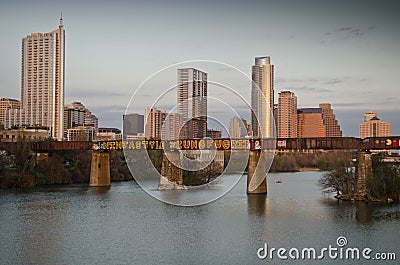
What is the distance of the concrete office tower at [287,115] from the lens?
15350 centimetres

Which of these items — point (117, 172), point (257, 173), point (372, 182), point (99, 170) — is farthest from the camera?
point (117, 172)

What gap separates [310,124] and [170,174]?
10161 centimetres

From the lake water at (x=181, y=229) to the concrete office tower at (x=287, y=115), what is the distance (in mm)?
96416

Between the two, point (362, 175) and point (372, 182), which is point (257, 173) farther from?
point (372, 182)

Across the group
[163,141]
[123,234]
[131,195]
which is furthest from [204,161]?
[123,234]

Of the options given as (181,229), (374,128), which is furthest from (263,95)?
(181,229)

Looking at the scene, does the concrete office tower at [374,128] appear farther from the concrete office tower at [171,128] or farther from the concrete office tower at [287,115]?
the concrete office tower at [171,128]

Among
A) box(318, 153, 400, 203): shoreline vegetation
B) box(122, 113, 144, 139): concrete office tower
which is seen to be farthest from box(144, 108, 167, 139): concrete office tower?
box(318, 153, 400, 203): shoreline vegetation

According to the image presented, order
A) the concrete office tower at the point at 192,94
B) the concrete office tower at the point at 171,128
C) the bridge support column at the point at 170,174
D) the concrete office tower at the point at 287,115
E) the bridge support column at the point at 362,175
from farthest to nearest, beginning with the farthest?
the concrete office tower at the point at 287,115
the bridge support column at the point at 170,174
the concrete office tower at the point at 171,128
the concrete office tower at the point at 192,94
the bridge support column at the point at 362,175

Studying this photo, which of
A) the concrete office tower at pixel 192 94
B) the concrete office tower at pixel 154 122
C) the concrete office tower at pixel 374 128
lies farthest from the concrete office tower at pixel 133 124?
the concrete office tower at pixel 374 128

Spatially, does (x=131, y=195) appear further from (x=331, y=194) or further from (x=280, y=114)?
(x=280, y=114)

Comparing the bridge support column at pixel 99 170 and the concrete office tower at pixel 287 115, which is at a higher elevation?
the concrete office tower at pixel 287 115

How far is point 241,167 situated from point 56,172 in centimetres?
3326

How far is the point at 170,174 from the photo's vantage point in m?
73.1
